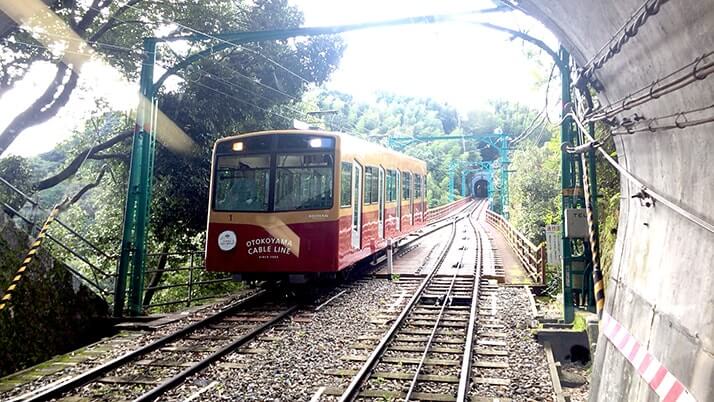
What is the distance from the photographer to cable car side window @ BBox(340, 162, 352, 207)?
9234 millimetres

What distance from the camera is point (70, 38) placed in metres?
11.2

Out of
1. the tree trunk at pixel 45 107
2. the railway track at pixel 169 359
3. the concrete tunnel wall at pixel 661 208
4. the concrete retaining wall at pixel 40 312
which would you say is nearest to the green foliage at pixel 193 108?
the tree trunk at pixel 45 107

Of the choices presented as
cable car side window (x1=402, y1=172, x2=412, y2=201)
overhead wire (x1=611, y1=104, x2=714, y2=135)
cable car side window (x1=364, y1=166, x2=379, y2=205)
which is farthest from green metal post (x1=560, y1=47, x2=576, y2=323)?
cable car side window (x1=402, y1=172, x2=412, y2=201)

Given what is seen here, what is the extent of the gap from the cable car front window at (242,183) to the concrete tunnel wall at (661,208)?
5709 millimetres

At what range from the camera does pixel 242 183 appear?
927 centimetres

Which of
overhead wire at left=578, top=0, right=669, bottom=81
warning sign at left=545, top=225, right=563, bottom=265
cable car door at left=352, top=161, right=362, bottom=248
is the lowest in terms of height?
warning sign at left=545, top=225, right=563, bottom=265

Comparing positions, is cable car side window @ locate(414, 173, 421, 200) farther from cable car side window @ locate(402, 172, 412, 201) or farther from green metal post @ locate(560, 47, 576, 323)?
green metal post @ locate(560, 47, 576, 323)

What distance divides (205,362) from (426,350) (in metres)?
2.65

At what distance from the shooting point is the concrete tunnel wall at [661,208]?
256 centimetres

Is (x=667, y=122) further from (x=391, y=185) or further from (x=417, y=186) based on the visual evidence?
(x=417, y=186)

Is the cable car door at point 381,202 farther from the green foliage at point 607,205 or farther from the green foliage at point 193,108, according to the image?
the green foliage at point 607,205

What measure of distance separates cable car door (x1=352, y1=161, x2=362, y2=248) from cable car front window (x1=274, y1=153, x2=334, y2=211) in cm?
97

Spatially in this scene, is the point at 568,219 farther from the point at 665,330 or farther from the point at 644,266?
the point at 665,330

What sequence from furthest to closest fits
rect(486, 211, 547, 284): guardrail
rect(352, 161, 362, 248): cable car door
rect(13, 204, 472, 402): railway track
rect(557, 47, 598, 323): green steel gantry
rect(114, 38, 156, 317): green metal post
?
rect(486, 211, 547, 284): guardrail < rect(352, 161, 362, 248): cable car door < rect(114, 38, 156, 317): green metal post < rect(557, 47, 598, 323): green steel gantry < rect(13, 204, 472, 402): railway track
